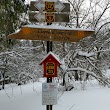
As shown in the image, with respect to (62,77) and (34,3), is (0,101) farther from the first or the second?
(34,3)

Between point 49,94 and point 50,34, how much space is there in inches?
45.4

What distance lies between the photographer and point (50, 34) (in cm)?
596

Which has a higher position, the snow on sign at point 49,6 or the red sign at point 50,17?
the snow on sign at point 49,6

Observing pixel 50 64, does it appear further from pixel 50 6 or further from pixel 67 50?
pixel 67 50

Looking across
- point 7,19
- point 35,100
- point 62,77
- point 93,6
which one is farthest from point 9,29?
point 93,6

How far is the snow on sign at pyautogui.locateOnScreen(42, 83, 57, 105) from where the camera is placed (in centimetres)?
597

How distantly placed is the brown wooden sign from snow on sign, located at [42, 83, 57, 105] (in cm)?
91

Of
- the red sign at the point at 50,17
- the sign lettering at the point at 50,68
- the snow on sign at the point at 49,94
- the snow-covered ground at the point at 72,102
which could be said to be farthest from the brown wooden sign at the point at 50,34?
the snow-covered ground at the point at 72,102

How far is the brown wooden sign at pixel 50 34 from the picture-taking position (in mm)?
5875

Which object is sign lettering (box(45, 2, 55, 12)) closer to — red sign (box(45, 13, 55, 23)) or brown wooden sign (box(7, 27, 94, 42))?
red sign (box(45, 13, 55, 23))

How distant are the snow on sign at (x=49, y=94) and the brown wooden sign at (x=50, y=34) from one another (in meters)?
0.91

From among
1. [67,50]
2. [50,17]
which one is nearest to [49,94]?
[50,17]

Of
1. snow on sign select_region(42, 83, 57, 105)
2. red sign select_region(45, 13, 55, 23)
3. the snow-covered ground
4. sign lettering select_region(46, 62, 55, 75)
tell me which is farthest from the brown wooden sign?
the snow-covered ground

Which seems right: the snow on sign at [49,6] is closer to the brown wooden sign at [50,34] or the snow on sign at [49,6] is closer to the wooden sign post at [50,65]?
the brown wooden sign at [50,34]
